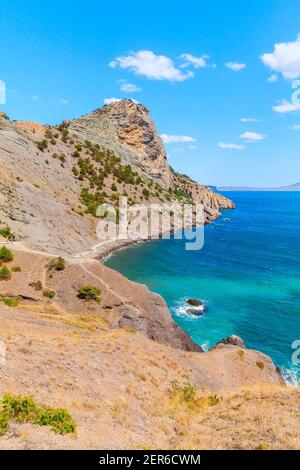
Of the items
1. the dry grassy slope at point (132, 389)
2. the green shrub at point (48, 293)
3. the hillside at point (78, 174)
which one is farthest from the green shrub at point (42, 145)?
the dry grassy slope at point (132, 389)

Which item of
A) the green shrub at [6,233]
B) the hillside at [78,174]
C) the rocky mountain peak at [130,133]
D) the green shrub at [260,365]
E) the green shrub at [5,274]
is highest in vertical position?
the rocky mountain peak at [130,133]

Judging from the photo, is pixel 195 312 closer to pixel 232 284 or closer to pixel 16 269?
pixel 232 284

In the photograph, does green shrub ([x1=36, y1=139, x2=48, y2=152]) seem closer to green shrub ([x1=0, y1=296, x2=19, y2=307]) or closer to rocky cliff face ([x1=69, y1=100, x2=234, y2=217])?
rocky cliff face ([x1=69, y1=100, x2=234, y2=217])

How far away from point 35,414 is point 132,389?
24.1 feet

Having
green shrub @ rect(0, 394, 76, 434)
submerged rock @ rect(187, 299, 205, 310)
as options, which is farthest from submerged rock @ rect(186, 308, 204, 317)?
green shrub @ rect(0, 394, 76, 434)

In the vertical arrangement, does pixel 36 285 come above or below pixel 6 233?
below

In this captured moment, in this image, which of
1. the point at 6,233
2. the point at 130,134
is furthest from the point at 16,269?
the point at 130,134

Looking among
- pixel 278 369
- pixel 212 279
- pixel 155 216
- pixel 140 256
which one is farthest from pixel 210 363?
pixel 155 216

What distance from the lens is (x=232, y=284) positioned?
6481 centimetres

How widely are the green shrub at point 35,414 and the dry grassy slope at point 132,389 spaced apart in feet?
1.29

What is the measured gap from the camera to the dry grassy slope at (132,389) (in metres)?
14.3

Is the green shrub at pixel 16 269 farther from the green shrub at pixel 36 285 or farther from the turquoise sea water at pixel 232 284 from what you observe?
the turquoise sea water at pixel 232 284

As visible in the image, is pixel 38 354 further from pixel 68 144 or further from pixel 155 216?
pixel 68 144

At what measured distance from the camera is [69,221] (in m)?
78.2
